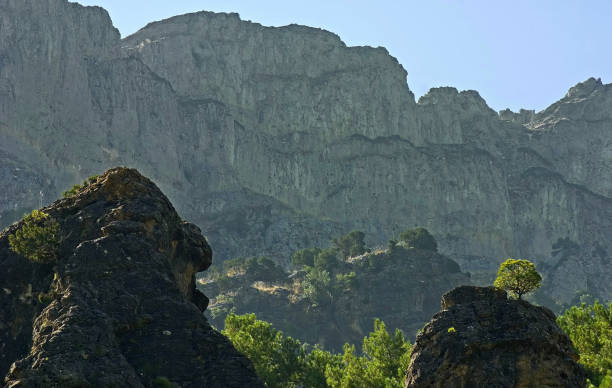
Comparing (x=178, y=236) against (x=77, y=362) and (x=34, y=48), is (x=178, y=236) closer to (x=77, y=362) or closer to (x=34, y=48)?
(x=77, y=362)

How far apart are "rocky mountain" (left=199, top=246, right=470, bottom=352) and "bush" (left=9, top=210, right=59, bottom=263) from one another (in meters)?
126

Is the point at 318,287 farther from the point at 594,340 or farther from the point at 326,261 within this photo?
the point at 594,340

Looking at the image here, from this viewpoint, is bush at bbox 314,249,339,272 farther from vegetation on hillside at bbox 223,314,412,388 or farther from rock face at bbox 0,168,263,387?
rock face at bbox 0,168,263,387

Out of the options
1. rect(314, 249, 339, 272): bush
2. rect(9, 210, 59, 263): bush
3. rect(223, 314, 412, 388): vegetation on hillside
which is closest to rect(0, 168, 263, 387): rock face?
rect(9, 210, 59, 263): bush

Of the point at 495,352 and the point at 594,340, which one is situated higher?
the point at 495,352

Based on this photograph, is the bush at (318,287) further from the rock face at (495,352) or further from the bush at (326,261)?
the rock face at (495,352)

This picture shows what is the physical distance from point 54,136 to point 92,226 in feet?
527

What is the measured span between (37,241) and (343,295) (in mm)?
141932

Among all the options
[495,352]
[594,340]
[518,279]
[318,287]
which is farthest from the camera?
[318,287]

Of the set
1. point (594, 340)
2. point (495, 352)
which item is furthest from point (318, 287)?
point (495, 352)

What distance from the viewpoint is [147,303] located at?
3612 centimetres

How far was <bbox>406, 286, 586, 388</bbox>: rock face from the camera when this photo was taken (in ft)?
116

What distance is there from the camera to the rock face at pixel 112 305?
102 feet

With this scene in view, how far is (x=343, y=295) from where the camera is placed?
179 m
